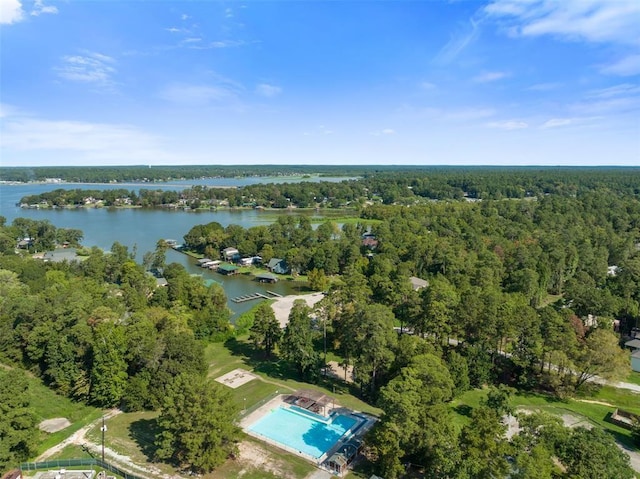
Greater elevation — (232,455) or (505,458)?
(505,458)

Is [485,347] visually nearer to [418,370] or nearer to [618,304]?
[418,370]

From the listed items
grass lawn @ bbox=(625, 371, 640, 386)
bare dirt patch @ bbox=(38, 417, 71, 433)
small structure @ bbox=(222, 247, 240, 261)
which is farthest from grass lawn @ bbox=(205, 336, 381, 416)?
small structure @ bbox=(222, 247, 240, 261)

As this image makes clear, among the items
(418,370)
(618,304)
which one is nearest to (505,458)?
(418,370)

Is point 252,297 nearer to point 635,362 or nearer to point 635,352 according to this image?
point 635,362

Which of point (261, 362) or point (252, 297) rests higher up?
point (261, 362)

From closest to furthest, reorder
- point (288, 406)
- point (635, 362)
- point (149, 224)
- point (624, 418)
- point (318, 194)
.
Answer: point (624, 418)
point (288, 406)
point (635, 362)
point (149, 224)
point (318, 194)

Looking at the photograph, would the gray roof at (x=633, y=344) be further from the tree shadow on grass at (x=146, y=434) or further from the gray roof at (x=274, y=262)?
the gray roof at (x=274, y=262)

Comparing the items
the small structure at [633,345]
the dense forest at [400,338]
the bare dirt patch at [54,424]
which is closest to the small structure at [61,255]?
the dense forest at [400,338]

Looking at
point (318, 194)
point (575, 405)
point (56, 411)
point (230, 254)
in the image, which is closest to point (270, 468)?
point (56, 411)

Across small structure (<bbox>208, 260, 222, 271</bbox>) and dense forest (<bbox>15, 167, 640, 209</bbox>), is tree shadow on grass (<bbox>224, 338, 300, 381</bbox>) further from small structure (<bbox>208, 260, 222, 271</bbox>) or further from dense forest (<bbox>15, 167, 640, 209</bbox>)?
dense forest (<bbox>15, 167, 640, 209</bbox>)
